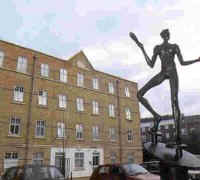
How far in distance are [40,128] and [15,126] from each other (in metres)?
2.83

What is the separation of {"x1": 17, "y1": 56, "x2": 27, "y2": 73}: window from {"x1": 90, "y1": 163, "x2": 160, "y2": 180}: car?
18963mm

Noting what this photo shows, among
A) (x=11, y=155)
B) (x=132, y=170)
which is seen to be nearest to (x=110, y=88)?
(x=11, y=155)

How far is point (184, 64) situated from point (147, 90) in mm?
1119

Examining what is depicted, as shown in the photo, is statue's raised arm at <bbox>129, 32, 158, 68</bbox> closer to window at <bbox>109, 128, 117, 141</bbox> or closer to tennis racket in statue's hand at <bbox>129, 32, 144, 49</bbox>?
tennis racket in statue's hand at <bbox>129, 32, 144, 49</bbox>

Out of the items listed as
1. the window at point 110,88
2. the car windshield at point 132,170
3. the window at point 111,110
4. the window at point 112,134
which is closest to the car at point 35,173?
the car windshield at point 132,170

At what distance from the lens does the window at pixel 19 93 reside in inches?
1008

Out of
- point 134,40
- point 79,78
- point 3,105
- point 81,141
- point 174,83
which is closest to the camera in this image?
point 174,83

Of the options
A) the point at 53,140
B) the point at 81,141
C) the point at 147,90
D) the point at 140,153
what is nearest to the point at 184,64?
the point at 147,90

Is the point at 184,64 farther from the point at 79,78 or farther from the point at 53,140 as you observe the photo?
the point at 79,78

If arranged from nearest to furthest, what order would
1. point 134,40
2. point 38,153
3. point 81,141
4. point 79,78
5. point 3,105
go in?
1. point 134,40
2. point 3,105
3. point 38,153
4. point 81,141
5. point 79,78

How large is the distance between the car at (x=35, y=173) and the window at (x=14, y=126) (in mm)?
14700

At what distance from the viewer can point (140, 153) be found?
38.6 meters

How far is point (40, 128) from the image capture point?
2678 cm

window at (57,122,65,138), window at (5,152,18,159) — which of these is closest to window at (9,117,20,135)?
window at (5,152,18,159)
